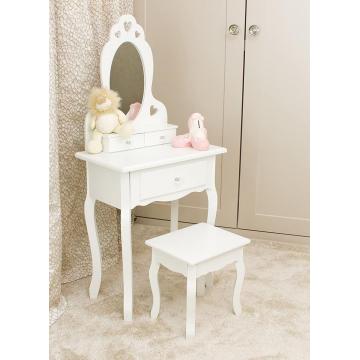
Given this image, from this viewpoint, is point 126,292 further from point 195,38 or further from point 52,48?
point 195,38

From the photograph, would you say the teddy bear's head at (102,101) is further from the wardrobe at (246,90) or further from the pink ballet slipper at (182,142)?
the wardrobe at (246,90)

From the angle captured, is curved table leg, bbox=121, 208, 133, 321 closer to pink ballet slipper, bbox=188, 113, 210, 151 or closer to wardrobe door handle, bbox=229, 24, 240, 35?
pink ballet slipper, bbox=188, 113, 210, 151

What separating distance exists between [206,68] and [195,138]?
791 millimetres

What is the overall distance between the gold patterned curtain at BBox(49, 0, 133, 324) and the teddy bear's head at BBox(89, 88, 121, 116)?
5.8 inches

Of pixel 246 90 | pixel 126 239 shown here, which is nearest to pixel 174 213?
pixel 126 239

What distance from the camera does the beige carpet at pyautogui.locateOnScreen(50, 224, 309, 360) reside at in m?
1.99

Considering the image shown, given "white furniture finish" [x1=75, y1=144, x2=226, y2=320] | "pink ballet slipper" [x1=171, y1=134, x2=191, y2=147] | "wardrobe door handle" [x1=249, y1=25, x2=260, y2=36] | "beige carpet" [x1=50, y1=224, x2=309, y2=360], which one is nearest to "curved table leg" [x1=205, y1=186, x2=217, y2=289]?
"white furniture finish" [x1=75, y1=144, x2=226, y2=320]

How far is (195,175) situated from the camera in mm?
2277

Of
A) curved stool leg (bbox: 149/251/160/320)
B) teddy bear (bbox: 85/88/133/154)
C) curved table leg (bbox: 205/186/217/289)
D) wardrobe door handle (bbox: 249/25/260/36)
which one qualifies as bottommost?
curved stool leg (bbox: 149/251/160/320)

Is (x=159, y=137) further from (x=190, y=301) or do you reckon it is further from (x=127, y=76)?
(x=190, y=301)

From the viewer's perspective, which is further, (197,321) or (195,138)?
(195,138)

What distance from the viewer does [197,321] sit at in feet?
7.22

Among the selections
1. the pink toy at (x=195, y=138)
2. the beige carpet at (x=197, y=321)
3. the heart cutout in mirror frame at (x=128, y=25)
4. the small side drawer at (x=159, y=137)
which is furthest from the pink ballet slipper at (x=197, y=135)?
the beige carpet at (x=197, y=321)
